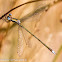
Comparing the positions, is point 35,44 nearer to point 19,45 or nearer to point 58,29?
point 19,45

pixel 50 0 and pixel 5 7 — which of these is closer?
pixel 5 7

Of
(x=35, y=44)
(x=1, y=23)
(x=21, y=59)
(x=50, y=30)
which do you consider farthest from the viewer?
(x=50, y=30)

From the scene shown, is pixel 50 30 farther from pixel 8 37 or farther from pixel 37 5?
pixel 8 37

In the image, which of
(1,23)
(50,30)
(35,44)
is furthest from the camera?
(50,30)

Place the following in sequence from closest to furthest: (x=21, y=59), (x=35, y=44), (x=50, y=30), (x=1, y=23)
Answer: (x=1, y=23)
(x=21, y=59)
(x=35, y=44)
(x=50, y=30)

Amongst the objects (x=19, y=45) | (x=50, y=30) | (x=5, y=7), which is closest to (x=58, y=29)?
(x=50, y=30)

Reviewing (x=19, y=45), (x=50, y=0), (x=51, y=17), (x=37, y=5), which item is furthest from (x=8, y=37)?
(x=51, y=17)

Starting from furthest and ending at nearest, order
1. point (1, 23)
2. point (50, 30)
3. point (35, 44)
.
Answer: point (50, 30) → point (35, 44) → point (1, 23)

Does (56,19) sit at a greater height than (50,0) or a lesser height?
lesser

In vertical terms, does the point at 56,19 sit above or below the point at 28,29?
above

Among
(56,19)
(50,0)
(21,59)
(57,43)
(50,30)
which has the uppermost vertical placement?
(50,0)
